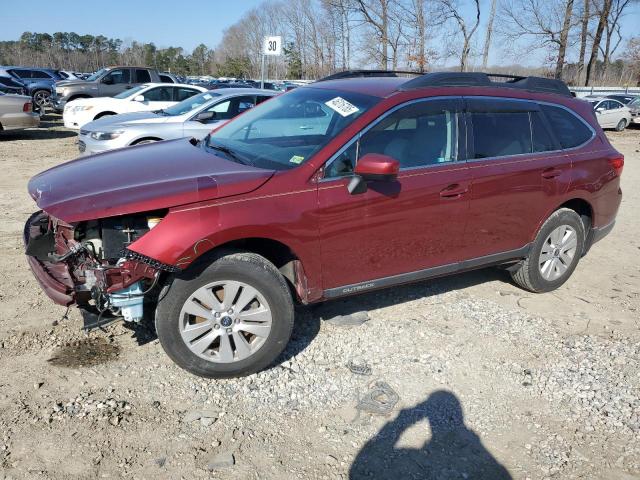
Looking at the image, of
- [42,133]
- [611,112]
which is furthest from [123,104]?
[611,112]

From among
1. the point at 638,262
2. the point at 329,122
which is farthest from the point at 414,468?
the point at 638,262

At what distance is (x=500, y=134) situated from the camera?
4.27 meters

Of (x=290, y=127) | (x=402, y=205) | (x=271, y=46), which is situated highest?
(x=271, y=46)

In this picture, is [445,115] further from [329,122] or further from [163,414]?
[163,414]

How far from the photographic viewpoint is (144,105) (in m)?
12.4

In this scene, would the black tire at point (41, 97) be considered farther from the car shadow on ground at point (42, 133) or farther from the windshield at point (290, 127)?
the windshield at point (290, 127)

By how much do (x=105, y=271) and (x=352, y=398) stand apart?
1662mm

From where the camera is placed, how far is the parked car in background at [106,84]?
17.7m

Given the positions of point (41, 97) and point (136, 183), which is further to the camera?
point (41, 97)

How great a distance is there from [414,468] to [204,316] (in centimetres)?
147

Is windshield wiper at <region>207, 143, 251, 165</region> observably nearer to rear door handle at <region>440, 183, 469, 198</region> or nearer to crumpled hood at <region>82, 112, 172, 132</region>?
rear door handle at <region>440, 183, 469, 198</region>

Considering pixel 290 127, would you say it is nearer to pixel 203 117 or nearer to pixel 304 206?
pixel 304 206

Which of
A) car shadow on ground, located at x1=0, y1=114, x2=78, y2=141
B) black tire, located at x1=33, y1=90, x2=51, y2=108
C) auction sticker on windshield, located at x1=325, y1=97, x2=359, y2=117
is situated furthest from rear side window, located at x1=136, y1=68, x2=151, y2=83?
auction sticker on windshield, located at x1=325, y1=97, x2=359, y2=117

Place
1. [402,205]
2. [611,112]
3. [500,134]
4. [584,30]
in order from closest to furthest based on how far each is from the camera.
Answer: [402,205], [500,134], [611,112], [584,30]
